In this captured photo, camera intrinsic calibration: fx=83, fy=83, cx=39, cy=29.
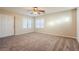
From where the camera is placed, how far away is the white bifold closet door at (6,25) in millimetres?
3651

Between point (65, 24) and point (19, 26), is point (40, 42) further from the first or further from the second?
point (19, 26)

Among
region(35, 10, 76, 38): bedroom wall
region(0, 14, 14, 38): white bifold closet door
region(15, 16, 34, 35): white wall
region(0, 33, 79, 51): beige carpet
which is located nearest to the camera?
region(0, 33, 79, 51): beige carpet

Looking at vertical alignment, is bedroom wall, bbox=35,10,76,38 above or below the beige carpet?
above

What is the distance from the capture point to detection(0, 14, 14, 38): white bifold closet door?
3.65m

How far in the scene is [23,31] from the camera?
412 centimetres

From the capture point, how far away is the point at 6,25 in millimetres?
4148

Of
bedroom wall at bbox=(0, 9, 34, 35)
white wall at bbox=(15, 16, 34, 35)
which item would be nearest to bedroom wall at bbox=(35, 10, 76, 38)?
white wall at bbox=(15, 16, 34, 35)

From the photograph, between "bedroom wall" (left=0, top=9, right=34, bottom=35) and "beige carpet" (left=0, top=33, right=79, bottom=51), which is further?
"bedroom wall" (left=0, top=9, right=34, bottom=35)

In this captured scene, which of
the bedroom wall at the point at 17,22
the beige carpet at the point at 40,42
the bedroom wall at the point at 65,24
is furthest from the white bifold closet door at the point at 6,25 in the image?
the bedroom wall at the point at 65,24

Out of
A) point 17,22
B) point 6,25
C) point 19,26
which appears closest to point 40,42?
point 19,26

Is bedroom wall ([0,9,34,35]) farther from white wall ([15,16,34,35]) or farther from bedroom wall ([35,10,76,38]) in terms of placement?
bedroom wall ([35,10,76,38])
